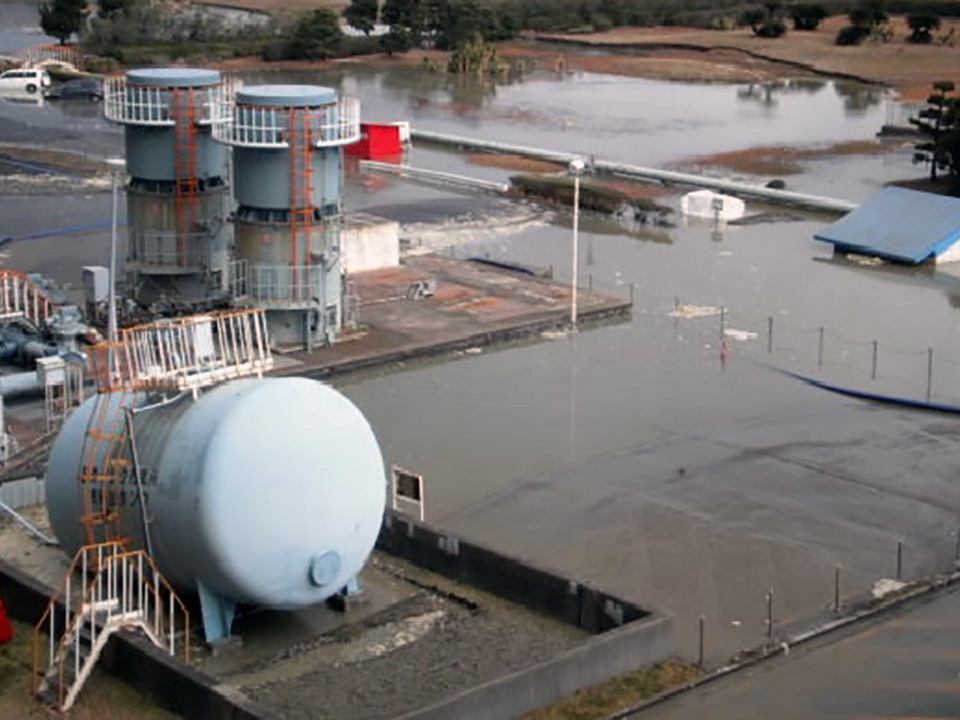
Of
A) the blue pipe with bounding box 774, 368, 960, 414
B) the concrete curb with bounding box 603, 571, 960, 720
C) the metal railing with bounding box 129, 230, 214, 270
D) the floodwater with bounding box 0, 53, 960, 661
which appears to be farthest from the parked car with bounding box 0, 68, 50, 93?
the concrete curb with bounding box 603, 571, 960, 720

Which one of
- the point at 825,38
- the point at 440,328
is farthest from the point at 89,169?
the point at 825,38

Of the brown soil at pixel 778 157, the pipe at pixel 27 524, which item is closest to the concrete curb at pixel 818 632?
the pipe at pixel 27 524

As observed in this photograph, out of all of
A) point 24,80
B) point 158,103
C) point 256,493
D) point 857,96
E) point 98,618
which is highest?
point 158,103

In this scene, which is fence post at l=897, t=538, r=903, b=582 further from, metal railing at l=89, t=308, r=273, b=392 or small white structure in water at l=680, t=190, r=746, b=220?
small white structure in water at l=680, t=190, r=746, b=220

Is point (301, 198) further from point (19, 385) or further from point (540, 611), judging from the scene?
point (540, 611)

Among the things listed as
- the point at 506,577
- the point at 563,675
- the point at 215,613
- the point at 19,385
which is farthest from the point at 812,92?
the point at 563,675
